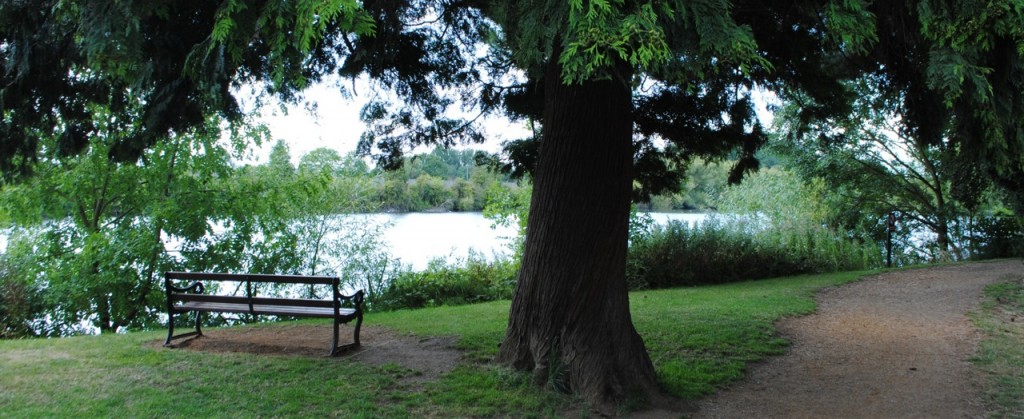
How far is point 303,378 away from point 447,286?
7008mm

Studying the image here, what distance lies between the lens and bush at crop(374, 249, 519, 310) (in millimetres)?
11883

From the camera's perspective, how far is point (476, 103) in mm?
8602

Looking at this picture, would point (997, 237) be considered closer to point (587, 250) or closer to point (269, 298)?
point (587, 250)

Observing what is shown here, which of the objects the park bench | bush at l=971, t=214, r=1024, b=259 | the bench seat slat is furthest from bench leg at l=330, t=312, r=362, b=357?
bush at l=971, t=214, r=1024, b=259

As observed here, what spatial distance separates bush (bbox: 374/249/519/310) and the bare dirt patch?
13.0ft

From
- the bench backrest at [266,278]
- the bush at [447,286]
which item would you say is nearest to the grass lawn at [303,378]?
the bench backrest at [266,278]

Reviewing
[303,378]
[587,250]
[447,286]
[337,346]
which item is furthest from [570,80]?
[447,286]

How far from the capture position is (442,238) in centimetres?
1500

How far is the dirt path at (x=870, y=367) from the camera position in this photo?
498cm

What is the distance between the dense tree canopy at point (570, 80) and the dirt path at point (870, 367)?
3.96ft

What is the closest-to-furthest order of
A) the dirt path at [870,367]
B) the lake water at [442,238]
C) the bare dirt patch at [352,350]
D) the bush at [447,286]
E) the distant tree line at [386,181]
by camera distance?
the dirt path at [870,367] < the bare dirt patch at [352,350] < the bush at [447,286] < the lake water at [442,238] < the distant tree line at [386,181]

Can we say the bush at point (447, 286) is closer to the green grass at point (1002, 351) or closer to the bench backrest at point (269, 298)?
the bench backrest at point (269, 298)

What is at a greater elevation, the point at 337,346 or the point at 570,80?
the point at 570,80

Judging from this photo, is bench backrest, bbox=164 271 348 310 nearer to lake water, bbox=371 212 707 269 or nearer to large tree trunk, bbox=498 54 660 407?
large tree trunk, bbox=498 54 660 407
